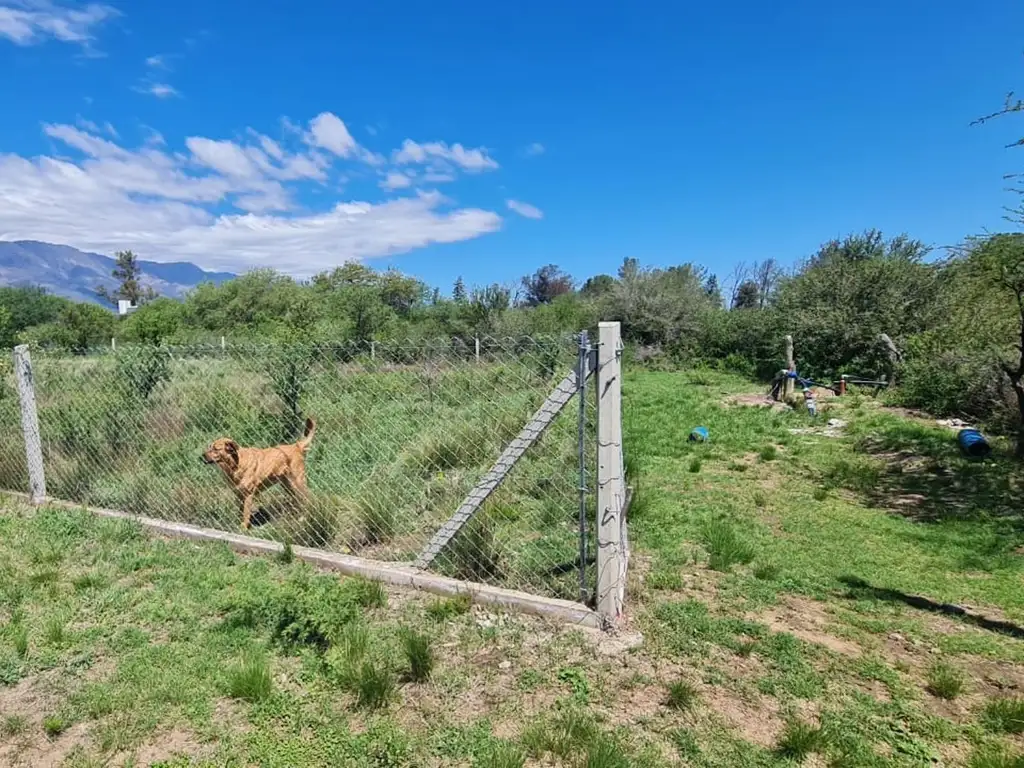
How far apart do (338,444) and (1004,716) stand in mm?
5976

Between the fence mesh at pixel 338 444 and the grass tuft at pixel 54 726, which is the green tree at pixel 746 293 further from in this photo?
the grass tuft at pixel 54 726

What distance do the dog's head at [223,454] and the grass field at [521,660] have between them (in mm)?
710

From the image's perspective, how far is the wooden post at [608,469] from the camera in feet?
9.85

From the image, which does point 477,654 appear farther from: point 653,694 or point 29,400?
point 29,400

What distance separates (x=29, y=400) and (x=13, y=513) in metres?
1.01

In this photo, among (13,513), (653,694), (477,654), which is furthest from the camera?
(13,513)

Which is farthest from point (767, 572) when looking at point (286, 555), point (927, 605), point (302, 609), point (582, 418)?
point (286, 555)

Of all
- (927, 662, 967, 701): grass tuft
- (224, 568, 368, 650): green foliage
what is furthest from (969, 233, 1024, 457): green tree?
(224, 568, 368, 650): green foliage

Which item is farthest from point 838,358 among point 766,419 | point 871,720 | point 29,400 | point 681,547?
point 29,400

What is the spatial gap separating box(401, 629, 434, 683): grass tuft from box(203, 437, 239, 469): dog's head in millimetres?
2713

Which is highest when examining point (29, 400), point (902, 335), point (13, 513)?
point (902, 335)

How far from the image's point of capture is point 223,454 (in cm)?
471

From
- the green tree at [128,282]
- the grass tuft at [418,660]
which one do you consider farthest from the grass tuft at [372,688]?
the green tree at [128,282]

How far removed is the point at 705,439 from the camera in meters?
8.56
